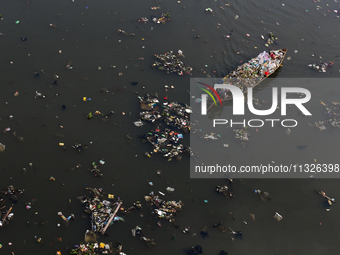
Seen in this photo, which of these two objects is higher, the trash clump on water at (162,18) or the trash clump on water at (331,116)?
the trash clump on water at (162,18)

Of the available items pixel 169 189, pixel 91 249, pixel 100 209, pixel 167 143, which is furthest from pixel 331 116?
pixel 91 249

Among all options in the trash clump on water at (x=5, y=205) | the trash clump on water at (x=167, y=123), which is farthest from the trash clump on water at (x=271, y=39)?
the trash clump on water at (x=5, y=205)

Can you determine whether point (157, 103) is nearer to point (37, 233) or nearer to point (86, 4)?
point (37, 233)

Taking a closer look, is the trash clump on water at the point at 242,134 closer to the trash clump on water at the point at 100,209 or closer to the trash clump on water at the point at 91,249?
the trash clump on water at the point at 100,209

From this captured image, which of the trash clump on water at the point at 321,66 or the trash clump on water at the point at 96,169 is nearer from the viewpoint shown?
the trash clump on water at the point at 96,169

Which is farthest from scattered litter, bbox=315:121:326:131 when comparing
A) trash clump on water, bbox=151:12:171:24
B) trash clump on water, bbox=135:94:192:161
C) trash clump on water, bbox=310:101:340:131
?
trash clump on water, bbox=151:12:171:24

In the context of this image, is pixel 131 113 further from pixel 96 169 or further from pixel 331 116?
pixel 331 116

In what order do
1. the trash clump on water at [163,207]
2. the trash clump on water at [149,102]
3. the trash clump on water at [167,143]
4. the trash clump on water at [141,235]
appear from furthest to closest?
1. the trash clump on water at [149,102]
2. the trash clump on water at [167,143]
3. the trash clump on water at [163,207]
4. the trash clump on water at [141,235]
